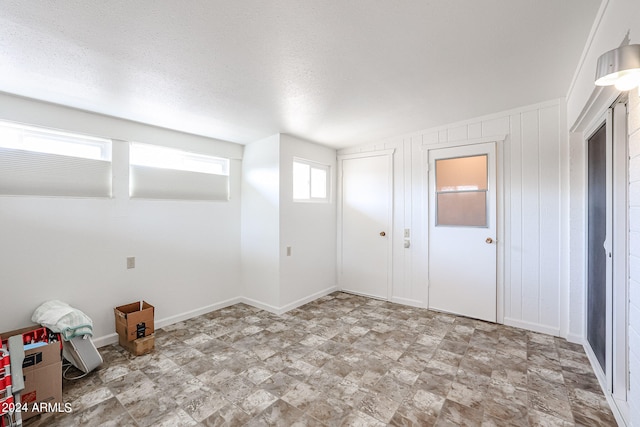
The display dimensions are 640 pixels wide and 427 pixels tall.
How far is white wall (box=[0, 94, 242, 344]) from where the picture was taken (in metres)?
2.43

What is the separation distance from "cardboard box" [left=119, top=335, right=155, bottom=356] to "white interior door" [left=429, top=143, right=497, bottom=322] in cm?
329

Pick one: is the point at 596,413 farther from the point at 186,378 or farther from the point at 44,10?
the point at 44,10

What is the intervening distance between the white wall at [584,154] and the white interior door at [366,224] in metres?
2.02

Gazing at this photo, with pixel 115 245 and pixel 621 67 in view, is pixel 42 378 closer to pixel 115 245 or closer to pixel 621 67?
pixel 115 245

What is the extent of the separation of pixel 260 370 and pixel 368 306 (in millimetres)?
1980

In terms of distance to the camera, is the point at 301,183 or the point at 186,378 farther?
the point at 301,183

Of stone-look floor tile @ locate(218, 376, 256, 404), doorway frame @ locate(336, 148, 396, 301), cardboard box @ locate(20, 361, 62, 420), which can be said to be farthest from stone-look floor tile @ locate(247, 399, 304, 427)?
doorway frame @ locate(336, 148, 396, 301)

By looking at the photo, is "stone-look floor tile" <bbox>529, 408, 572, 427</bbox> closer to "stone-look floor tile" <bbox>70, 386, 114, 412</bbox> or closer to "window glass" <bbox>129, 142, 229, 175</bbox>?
"stone-look floor tile" <bbox>70, 386, 114, 412</bbox>

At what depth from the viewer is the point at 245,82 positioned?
7.68ft

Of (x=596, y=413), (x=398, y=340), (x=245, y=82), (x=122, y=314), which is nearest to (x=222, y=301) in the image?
(x=122, y=314)

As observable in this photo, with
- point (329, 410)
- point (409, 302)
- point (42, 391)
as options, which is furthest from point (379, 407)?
point (42, 391)

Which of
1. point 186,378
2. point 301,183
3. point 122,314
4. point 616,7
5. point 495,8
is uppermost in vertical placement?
point 495,8

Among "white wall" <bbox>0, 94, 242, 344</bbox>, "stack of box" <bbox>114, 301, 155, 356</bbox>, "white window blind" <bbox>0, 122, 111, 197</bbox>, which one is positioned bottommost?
"stack of box" <bbox>114, 301, 155, 356</bbox>

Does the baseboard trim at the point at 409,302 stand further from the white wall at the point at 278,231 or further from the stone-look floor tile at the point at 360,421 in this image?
the stone-look floor tile at the point at 360,421
